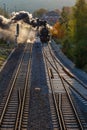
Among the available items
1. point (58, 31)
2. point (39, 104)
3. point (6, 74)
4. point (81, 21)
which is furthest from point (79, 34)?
point (58, 31)

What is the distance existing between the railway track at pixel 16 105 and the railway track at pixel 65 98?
6.28 feet

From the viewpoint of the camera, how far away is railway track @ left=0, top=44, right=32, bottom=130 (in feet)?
72.4

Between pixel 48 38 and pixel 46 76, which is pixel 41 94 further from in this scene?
pixel 48 38

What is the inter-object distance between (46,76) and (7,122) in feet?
59.4

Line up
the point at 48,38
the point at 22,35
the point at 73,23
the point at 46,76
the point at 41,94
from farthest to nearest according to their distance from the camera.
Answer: the point at 22,35, the point at 48,38, the point at 73,23, the point at 46,76, the point at 41,94

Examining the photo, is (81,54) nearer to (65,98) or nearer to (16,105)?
(65,98)

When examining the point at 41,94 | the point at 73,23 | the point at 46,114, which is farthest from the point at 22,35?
the point at 46,114

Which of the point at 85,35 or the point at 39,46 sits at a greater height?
the point at 85,35

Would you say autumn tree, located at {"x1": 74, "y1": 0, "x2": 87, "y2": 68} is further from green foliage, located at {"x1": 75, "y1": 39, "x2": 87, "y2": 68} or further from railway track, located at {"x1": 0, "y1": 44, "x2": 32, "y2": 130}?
railway track, located at {"x1": 0, "y1": 44, "x2": 32, "y2": 130}

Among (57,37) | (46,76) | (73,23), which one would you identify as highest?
(73,23)

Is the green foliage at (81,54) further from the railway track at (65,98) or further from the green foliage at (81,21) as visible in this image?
the green foliage at (81,21)

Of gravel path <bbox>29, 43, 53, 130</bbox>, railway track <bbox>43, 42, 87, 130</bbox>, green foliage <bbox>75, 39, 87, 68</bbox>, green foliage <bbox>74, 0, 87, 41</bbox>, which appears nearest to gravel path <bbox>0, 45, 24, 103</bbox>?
gravel path <bbox>29, 43, 53, 130</bbox>

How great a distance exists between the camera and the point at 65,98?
95.9 ft

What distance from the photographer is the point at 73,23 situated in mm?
56969
